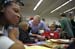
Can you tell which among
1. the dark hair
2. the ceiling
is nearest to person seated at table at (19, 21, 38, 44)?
the dark hair

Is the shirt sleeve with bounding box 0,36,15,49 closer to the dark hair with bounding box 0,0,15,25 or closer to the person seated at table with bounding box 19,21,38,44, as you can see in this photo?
the dark hair with bounding box 0,0,15,25

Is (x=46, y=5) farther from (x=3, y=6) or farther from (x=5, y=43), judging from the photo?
(x=5, y=43)

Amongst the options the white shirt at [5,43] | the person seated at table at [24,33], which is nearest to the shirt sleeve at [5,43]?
the white shirt at [5,43]

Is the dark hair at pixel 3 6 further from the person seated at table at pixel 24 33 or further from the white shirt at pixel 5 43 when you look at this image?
the person seated at table at pixel 24 33

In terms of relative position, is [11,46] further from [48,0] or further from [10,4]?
[48,0]

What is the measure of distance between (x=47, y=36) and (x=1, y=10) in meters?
3.39

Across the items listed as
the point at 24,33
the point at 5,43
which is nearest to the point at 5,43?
the point at 5,43

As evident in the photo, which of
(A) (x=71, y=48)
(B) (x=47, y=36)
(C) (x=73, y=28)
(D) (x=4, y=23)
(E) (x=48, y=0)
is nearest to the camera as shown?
(D) (x=4, y=23)

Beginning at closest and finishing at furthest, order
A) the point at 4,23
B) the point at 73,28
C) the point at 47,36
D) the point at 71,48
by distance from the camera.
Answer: the point at 4,23 < the point at 71,48 < the point at 47,36 < the point at 73,28

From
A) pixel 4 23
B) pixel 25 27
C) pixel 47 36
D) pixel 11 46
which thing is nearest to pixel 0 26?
pixel 4 23

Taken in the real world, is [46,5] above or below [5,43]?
above

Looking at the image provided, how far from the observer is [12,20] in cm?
74

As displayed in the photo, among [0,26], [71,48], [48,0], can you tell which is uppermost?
[48,0]

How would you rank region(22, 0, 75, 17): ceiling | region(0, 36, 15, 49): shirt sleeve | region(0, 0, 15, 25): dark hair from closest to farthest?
region(0, 36, 15, 49): shirt sleeve → region(0, 0, 15, 25): dark hair → region(22, 0, 75, 17): ceiling
